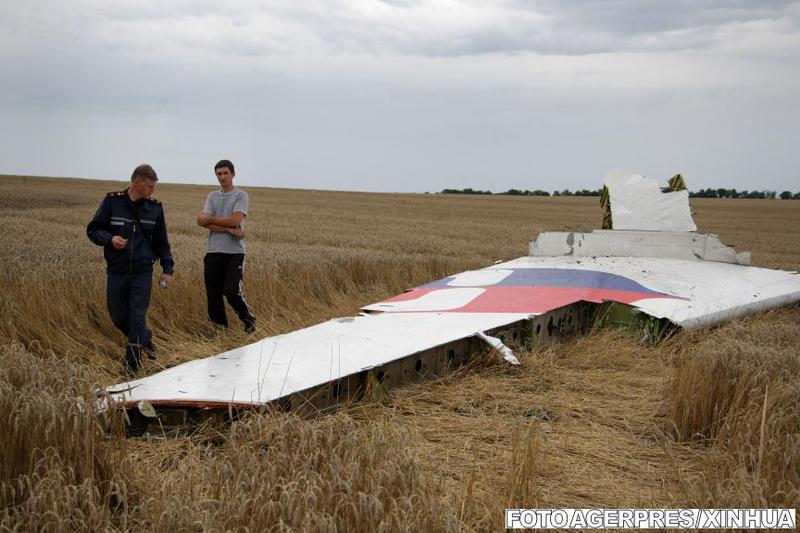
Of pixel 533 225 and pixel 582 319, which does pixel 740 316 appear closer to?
pixel 582 319

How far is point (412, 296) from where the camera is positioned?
23.4ft

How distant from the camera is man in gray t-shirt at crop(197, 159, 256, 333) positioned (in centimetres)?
662

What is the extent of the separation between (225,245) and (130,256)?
134 centimetres

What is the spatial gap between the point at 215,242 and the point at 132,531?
14.0 ft

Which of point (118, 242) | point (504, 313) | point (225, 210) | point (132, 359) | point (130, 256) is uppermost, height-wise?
point (225, 210)

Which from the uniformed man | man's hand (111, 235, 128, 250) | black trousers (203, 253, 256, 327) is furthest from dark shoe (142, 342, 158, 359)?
black trousers (203, 253, 256, 327)

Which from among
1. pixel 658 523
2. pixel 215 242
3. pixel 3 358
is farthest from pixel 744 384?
pixel 215 242

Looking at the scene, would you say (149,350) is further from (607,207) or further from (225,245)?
(607,207)

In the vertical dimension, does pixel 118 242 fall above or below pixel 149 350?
above

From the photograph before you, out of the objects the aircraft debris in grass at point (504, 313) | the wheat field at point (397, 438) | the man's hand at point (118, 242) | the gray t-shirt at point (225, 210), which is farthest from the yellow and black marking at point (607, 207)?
the man's hand at point (118, 242)

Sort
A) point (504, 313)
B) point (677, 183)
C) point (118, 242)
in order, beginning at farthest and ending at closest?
1. point (677, 183)
2. point (504, 313)
3. point (118, 242)

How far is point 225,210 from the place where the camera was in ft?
22.1

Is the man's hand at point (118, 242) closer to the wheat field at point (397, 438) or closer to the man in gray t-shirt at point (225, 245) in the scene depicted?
the wheat field at point (397, 438)

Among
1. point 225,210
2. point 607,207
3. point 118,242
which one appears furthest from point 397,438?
point 607,207
